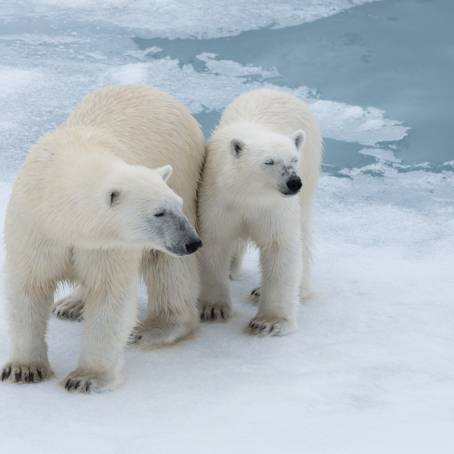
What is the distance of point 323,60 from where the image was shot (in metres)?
8.71

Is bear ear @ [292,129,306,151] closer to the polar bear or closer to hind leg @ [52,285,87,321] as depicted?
the polar bear

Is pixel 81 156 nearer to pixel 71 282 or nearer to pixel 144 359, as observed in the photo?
pixel 71 282

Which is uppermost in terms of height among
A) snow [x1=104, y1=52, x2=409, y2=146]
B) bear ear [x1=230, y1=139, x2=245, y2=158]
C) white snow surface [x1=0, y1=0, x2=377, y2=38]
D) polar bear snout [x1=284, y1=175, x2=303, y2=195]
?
bear ear [x1=230, y1=139, x2=245, y2=158]

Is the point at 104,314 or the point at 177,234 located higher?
the point at 177,234

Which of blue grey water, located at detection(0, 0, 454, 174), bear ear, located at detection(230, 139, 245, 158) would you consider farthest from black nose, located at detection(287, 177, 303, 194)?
blue grey water, located at detection(0, 0, 454, 174)

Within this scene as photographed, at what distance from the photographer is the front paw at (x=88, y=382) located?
3.69m

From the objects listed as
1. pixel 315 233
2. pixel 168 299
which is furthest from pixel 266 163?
pixel 315 233

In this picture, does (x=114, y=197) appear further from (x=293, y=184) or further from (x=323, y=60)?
(x=323, y=60)

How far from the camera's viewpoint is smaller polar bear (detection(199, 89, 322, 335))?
4043 mm

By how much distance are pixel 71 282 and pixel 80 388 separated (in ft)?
1.31

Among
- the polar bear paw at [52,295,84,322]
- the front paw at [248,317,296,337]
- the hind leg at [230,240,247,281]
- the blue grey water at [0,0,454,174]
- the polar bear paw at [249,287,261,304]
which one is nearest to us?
the front paw at [248,317,296,337]

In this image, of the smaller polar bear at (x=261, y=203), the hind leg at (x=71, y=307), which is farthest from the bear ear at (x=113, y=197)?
the hind leg at (x=71, y=307)

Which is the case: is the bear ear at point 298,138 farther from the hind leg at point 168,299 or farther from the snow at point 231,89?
the snow at point 231,89

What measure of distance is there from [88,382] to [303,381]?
0.83 m
